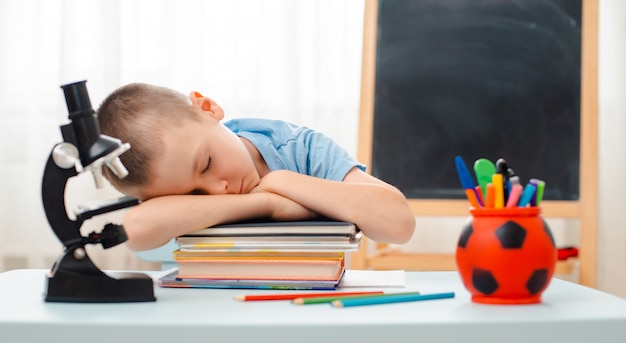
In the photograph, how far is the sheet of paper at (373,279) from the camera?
81 cm

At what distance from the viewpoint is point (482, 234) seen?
669 millimetres

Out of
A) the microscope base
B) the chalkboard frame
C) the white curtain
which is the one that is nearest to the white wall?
the chalkboard frame

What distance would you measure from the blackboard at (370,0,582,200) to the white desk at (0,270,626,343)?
141 cm

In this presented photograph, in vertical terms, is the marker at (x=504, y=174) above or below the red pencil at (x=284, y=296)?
above

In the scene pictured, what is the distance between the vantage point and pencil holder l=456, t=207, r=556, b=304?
650mm

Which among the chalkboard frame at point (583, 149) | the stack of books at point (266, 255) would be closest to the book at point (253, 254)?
the stack of books at point (266, 255)

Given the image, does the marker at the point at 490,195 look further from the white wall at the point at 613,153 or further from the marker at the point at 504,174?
the white wall at the point at 613,153

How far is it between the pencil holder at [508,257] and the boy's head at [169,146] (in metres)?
0.42

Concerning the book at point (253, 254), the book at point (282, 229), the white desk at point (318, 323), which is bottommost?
the white desk at point (318, 323)

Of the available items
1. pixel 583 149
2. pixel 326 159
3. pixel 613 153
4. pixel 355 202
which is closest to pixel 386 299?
pixel 355 202

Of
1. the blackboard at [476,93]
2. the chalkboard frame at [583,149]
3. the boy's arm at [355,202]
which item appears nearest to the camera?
the boy's arm at [355,202]

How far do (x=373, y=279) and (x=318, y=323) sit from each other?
305 millimetres

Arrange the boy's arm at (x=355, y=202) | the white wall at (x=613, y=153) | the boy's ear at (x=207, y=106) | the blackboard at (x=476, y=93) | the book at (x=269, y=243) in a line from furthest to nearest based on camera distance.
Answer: the white wall at (x=613, y=153) → the blackboard at (x=476, y=93) → the boy's ear at (x=207, y=106) → the boy's arm at (x=355, y=202) → the book at (x=269, y=243)

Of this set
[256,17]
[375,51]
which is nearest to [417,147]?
[375,51]
